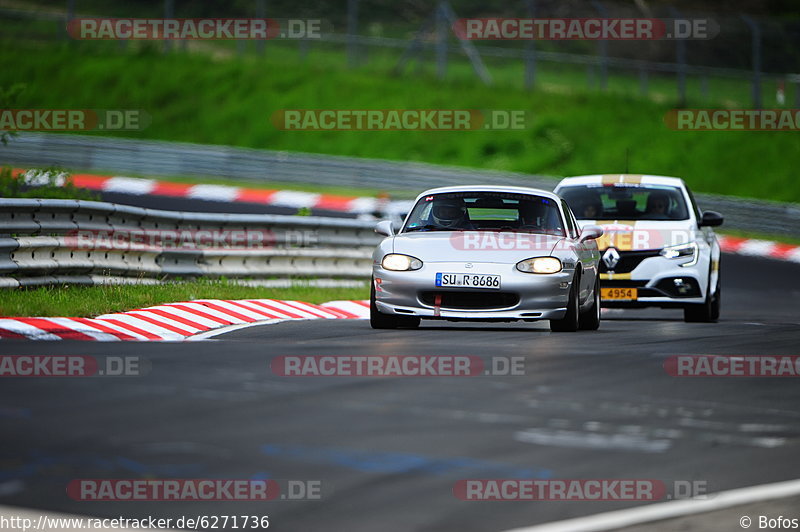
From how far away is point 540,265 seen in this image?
1241cm

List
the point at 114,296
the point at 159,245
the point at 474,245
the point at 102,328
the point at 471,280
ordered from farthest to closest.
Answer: the point at 159,245
the point at 114,296
the point at 474,245
the point at 471,280
the point at 102,328

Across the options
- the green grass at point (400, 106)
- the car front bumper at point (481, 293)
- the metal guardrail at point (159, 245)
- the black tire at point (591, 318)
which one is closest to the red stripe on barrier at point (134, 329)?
the metal guardrail at point (159, 245)

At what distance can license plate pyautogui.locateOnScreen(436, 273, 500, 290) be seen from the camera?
12.2 metres

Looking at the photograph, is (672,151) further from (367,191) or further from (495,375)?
(495,375)

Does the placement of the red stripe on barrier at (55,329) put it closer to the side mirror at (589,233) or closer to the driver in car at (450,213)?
the driver in car at (450,213)

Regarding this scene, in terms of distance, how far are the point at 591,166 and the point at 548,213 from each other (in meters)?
25.4

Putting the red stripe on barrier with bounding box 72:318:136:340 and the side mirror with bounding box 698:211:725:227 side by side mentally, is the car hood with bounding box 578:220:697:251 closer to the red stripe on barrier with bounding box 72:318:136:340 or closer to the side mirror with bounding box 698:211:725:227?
the side mirror with bounding box 698:211:725:227

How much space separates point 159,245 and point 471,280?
511 centimetres

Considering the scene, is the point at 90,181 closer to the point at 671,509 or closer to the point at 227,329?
the point at 227,329

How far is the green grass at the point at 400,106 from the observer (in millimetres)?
37750

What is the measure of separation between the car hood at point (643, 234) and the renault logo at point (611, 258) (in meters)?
0.06

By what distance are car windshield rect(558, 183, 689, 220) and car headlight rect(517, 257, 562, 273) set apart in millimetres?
3922

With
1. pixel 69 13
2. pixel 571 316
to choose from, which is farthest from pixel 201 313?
pixel 69 13

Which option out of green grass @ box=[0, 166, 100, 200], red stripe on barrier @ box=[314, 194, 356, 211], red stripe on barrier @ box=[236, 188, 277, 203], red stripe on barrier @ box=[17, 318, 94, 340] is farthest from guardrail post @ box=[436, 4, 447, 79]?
red stripe on barrier @ box=[17, 318, 94, 340]
